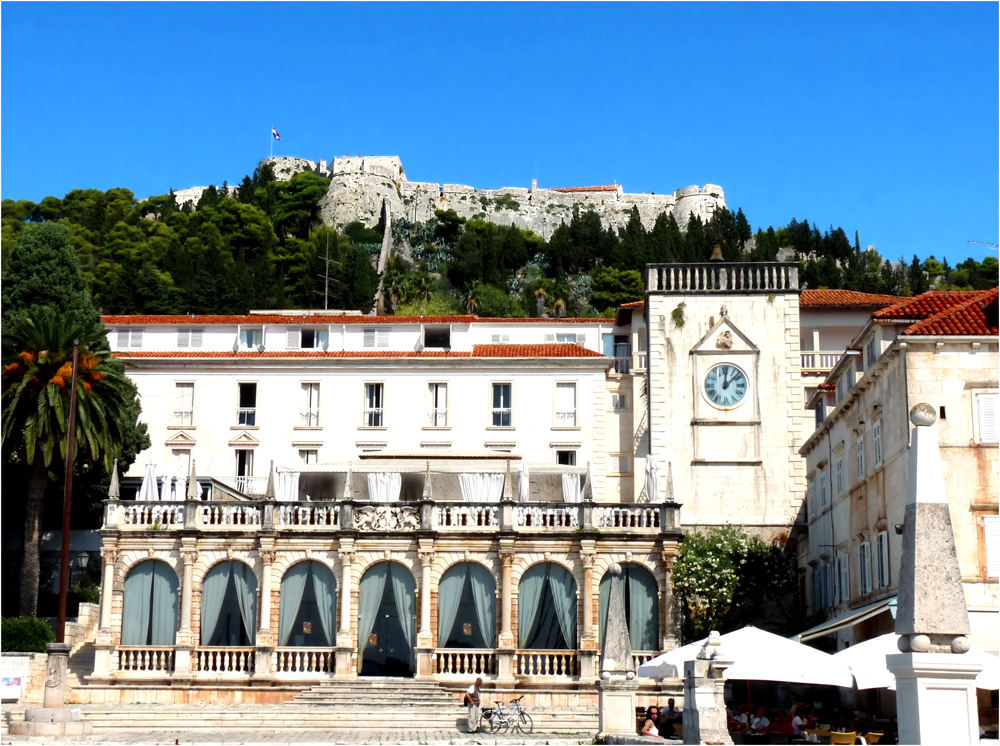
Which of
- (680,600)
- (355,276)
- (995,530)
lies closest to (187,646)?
(680,600)

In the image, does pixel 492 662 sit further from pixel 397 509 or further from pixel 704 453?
pixel 704 453

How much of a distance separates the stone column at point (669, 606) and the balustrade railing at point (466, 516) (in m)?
5.28

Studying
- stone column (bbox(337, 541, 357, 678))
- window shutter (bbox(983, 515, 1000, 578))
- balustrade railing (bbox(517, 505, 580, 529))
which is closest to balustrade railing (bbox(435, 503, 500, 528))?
balustrade railing (bbox(517, 505, 580, 529))

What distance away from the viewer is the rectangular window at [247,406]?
5894 centimetres

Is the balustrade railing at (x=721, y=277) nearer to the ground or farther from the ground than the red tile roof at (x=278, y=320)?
nearer to the ground

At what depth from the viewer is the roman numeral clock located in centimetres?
5019

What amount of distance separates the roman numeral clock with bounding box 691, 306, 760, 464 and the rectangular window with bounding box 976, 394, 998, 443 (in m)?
18.4

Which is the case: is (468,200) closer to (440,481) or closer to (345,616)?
(440,481)

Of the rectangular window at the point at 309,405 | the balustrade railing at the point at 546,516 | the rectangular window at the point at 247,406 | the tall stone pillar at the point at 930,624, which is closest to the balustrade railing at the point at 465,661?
the balustrade railing at the point at 546,516

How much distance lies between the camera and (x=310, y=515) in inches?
1550

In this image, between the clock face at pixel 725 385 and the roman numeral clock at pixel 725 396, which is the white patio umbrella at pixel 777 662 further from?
the clock face at pixel 725 385

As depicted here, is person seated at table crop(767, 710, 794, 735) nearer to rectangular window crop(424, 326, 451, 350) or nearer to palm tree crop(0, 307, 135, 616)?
palm tree crop(0, 307, 135, 616)

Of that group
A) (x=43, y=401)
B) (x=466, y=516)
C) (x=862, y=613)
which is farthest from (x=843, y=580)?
(x=43, y=401)

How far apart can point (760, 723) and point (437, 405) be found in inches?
1263
